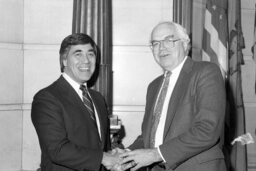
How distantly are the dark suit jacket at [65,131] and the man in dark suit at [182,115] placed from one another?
10.0 inches

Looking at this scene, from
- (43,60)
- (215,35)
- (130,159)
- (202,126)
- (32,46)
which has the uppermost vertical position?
(215,35)

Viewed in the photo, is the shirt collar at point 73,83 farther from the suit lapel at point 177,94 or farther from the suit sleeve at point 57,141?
the suit lapel at point 177,94

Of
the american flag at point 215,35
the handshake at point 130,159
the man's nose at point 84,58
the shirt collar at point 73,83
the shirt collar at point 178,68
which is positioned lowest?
the handshake at point 130,159

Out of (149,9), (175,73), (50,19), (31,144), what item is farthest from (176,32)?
(31,144)

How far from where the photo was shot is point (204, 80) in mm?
2316

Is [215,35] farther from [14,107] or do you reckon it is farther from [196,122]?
[14,107]

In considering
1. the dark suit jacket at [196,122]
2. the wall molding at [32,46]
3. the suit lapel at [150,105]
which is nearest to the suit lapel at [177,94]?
the dark suit jacket at [196,122]

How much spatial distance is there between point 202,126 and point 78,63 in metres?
1.02

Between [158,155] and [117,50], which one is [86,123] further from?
[117,50]

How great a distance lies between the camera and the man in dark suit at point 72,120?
97.3 inches

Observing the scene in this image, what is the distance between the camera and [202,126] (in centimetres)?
225

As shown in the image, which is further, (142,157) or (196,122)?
(142,157)

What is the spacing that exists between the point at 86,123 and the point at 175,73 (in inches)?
27.3

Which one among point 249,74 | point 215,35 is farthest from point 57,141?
point 249,74
